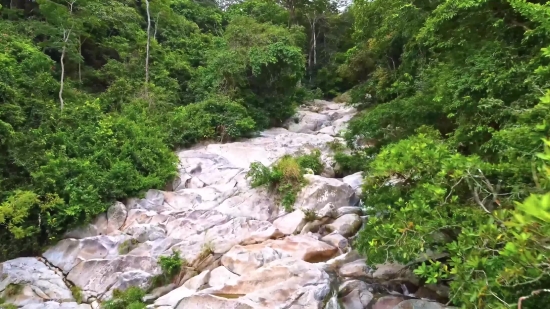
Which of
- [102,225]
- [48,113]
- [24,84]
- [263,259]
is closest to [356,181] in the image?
[263,259]

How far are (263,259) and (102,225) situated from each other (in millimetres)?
4715

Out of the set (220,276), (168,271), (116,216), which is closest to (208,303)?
(220,276)

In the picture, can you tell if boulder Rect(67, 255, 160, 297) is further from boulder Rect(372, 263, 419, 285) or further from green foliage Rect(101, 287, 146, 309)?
boulder Rect(372, 263, 419, 285)

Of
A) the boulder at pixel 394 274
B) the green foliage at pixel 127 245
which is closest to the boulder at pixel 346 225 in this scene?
the boulder at pixel 394 274

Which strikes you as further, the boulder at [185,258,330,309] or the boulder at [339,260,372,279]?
the boulder at [339,260,372,279]

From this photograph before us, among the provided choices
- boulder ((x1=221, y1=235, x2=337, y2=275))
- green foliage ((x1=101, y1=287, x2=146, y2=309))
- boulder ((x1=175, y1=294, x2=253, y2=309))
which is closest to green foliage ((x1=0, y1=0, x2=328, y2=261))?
green foliage ((x1=101, y1=287, x2=146, y2=309))

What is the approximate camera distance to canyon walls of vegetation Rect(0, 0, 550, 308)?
3.45m

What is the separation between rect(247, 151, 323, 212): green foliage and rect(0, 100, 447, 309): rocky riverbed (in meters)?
0.21

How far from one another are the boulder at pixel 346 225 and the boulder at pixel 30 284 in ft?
18.0

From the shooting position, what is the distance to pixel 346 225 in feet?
26.1

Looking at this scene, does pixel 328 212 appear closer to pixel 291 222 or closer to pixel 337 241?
pixel 291 222

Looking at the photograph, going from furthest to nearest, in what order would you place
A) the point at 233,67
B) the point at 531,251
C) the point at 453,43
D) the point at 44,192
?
1. the point at 233,67
2. the point at 44,192
3. the point at 453,43
4. the point at 531,251

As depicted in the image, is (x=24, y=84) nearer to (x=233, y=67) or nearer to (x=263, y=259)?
(x=233, y=67)

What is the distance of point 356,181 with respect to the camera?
33.0 ft
